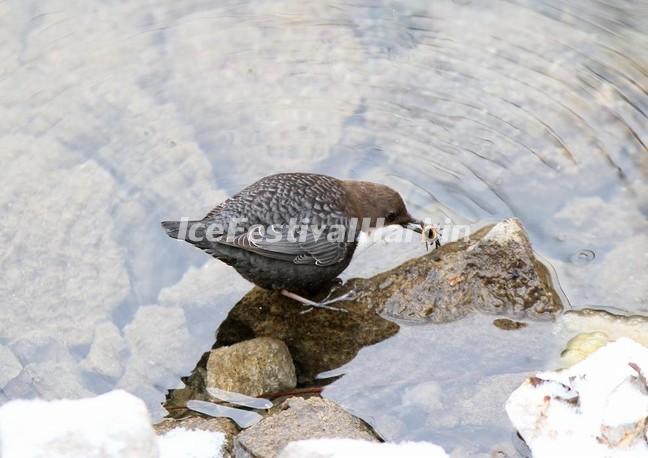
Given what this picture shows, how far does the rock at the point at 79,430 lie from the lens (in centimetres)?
308

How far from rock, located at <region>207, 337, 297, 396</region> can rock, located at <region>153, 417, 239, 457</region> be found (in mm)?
290

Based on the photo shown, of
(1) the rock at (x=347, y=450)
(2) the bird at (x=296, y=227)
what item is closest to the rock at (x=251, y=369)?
(2) the bird at (x=296, y=227)

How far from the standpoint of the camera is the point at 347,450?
354cm

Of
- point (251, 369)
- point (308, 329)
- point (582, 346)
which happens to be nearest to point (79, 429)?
point (251, 369)

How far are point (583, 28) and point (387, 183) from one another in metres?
2.19

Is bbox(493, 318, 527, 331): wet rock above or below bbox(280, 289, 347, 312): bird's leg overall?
above

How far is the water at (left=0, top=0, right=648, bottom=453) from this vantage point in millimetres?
4758

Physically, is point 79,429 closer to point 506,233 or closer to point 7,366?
point 7,366

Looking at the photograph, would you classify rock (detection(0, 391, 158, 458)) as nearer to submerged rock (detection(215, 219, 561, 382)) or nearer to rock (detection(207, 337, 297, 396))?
rock (detection(207, 337, 297, 396))

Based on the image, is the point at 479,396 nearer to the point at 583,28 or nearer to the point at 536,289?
the point at 536,289

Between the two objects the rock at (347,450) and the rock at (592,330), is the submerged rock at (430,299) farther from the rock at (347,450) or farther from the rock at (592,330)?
the rock at (347,450)

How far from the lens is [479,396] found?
427cm

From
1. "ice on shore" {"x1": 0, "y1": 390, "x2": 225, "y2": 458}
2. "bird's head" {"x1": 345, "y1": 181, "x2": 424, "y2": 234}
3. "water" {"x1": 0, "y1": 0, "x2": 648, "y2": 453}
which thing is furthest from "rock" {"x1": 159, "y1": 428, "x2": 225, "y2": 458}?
"bird's head" {"x1": 345, "y1": 181, "x2": 424, "y2": 234}

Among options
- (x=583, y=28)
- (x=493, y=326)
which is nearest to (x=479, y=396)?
(x=493, y=326)
